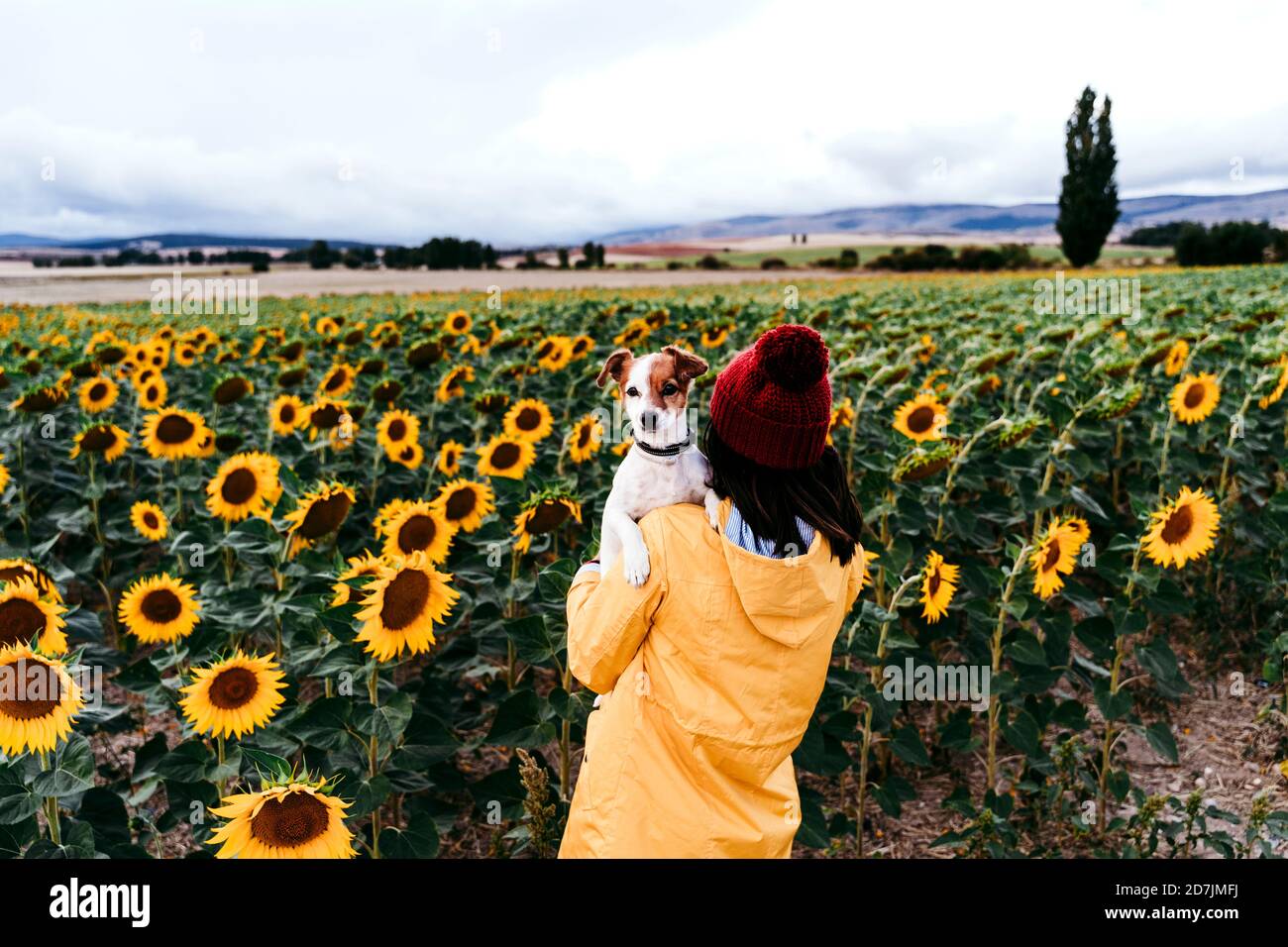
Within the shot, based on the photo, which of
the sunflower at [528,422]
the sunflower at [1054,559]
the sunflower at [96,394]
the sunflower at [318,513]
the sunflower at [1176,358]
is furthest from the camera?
the sunflower at [1176,358]

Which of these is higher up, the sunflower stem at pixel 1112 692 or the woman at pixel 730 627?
the woman at pixel 730 627

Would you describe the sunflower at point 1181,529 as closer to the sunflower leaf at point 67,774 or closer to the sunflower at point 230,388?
the sunflower leaf at point 67,774

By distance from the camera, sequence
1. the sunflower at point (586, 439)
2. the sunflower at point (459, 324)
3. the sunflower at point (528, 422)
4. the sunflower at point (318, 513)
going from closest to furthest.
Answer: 1. the sunflower at point (318, 513)
2. the sunflower at point (586, 439)
3. the sunflower at point (528, 422)
4. the sunflower at point (459, 324)

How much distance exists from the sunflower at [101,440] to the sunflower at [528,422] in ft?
8.12

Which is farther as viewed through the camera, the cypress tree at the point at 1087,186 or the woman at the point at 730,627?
the cypress tree at the point at 1087,186

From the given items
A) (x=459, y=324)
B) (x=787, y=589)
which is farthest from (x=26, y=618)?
(x=459, y=324)

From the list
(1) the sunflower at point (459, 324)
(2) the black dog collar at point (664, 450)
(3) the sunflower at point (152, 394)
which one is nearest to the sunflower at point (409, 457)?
(3) the sunflower at point (152, 394)

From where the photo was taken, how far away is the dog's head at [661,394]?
2.12m

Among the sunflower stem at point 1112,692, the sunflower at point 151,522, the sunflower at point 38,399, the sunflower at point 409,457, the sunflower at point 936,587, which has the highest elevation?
the sunflower at point 38,399

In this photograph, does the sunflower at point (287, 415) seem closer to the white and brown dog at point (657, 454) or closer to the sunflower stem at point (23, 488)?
the sunflower stem at point (23, 488)
